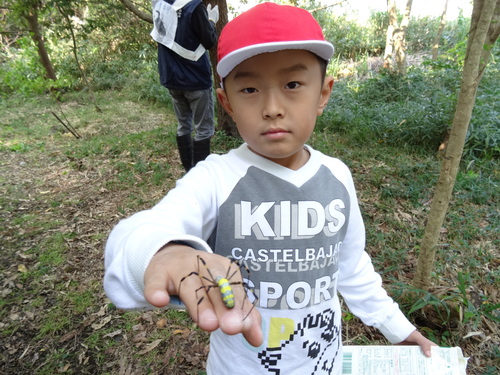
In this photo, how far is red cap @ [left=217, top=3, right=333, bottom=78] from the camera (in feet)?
3.07

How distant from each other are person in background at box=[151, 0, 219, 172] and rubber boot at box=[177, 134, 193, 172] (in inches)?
2.1

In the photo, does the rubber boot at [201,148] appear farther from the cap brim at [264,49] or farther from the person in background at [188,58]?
the cap brim at [264,49]

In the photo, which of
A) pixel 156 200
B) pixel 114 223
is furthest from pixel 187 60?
pixel 114 223

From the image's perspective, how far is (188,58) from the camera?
362cm

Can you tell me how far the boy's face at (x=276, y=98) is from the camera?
992 mm

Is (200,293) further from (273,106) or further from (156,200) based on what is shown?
(156,200)

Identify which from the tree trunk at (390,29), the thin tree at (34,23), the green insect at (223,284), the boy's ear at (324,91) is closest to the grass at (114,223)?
the boy's ear at (324,91)

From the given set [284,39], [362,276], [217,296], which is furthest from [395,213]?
[217,296]

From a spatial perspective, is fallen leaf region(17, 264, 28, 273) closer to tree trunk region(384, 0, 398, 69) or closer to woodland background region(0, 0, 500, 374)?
woodland background region(0, 0, 500, 374)

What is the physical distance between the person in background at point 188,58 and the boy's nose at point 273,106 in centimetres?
295

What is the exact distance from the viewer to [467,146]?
4578mm

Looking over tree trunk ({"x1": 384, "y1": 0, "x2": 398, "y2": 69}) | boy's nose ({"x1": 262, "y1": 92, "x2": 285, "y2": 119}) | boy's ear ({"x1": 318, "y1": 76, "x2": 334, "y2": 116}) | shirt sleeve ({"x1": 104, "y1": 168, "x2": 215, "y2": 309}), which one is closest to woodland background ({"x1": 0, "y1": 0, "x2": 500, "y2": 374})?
tree trunk ({"x1": 384, "y1": 0, "x2": 398, "y2": 69})

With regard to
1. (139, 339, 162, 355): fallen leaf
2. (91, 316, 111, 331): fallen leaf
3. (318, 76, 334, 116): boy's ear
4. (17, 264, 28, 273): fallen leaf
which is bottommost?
(139, 339, 162, 355): fallen leaf

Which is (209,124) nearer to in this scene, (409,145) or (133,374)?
(133,374)
